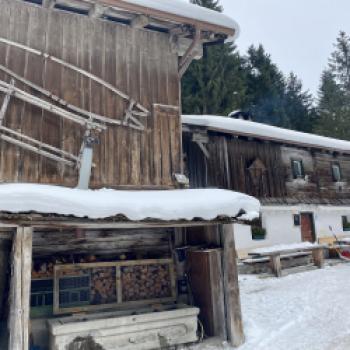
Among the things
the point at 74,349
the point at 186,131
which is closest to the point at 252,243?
the point at 186,131

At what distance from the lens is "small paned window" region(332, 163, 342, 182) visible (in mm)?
22141

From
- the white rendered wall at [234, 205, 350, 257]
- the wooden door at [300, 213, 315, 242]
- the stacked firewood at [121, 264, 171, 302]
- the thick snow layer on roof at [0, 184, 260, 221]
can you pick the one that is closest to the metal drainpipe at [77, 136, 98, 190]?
the thick snow layer on roof at [0, 184, 260, 221]

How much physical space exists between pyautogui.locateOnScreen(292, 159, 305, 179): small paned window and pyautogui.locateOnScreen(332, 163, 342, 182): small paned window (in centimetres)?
307

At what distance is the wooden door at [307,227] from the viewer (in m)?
19.7

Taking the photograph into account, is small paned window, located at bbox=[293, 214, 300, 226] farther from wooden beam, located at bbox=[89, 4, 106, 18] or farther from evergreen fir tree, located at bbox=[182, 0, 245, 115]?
wooden beam, located at bbox=[89, 4, 106, 18]

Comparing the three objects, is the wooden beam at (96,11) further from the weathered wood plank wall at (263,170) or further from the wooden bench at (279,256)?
the wooden bench at (279,256)

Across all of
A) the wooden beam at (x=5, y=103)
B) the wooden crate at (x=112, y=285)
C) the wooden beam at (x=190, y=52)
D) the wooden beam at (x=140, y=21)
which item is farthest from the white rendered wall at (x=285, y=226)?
the wooden beam at (x=5, y=103)

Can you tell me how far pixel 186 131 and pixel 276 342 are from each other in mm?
10323

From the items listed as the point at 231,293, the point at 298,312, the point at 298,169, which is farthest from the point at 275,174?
the point at 231,293

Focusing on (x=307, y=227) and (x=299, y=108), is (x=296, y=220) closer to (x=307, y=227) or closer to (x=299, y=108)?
Answer: (x=307, y=227)

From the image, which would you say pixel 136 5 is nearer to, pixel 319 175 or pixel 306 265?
pixel 306 265

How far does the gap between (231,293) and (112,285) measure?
280cm

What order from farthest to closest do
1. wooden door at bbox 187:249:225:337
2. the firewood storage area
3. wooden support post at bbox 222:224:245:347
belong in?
wooden door at bbox 187:249:225:337 → wooden support post at bbox 222:224:245:347 → the firewood storage area

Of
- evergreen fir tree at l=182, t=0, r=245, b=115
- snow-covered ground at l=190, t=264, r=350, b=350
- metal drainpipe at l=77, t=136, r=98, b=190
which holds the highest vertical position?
evergreen fir tree at l=182, t=0, r=245, b=115
